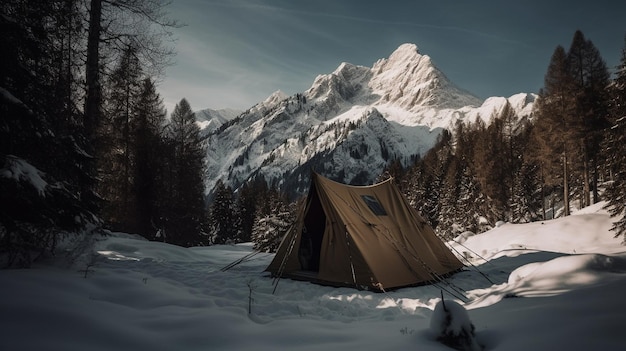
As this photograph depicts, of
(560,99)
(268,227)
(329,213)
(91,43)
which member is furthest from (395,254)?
(560,99)

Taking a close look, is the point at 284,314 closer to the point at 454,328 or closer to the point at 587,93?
the point at 454,328

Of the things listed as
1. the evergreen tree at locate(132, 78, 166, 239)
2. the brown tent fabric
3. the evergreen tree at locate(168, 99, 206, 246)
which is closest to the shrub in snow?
the brown tent fabric

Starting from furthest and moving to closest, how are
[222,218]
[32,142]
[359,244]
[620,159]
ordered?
[222,218]
[620,159]
[359,244]
[32,142]

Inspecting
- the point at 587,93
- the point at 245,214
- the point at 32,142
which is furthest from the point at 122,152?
the point at 245,214

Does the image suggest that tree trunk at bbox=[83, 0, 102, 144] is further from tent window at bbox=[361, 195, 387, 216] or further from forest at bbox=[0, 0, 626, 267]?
tent window at bbox=[361, 195, 387, 216]

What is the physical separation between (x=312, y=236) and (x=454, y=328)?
5693 mm

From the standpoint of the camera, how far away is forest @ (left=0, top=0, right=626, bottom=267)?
3.56m

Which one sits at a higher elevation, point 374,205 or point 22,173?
point 374,205

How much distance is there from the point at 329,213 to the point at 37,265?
17.8 ft

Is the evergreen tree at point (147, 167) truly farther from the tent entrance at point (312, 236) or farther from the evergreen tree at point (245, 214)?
the evergreen tree at point (245, 214)

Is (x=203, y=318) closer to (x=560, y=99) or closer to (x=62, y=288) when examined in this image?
(x=62, y=288)

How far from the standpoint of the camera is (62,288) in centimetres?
323

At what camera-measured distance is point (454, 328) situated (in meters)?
2.76

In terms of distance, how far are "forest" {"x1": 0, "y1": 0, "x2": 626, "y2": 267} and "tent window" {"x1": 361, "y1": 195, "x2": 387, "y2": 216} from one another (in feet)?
19.7
